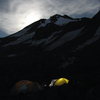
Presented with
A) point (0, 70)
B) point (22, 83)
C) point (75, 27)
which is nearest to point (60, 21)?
point (75, 27)

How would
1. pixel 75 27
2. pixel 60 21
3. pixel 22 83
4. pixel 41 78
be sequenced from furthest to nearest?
pixel 60 21
pixel 75 27
pixel 41 78
pixel 22 83

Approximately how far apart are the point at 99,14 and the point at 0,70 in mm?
59559

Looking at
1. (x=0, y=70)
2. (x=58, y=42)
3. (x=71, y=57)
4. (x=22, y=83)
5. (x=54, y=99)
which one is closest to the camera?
(x=54, y=99)

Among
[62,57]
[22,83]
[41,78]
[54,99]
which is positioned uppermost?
[62,57]

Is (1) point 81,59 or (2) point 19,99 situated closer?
(2) point 19,99

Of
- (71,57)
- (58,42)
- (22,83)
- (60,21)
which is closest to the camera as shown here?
(22,83)

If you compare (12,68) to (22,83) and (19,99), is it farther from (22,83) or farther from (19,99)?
(19,99)

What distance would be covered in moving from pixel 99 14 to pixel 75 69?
178 ft

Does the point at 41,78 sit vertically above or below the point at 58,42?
below

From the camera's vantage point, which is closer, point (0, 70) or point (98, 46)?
point (0, 70)

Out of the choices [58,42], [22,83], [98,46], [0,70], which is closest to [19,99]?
[22,83]

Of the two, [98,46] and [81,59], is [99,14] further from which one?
[81,59]

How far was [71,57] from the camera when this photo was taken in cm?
6103

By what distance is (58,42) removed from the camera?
9438 cm
